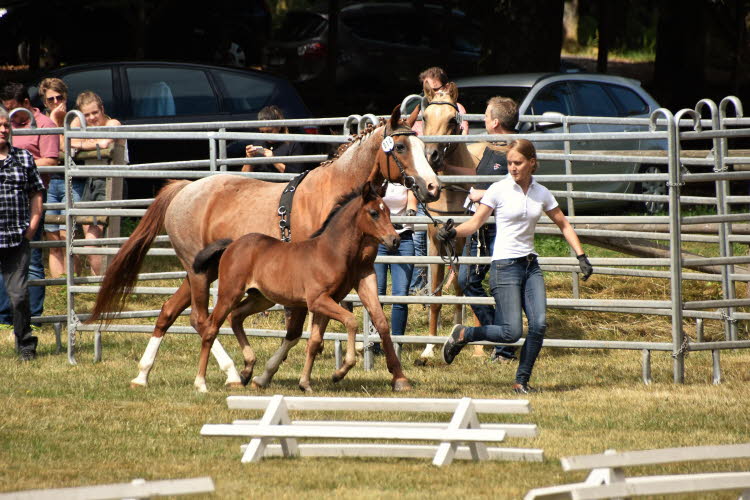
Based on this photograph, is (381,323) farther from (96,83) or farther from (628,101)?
(628,101)

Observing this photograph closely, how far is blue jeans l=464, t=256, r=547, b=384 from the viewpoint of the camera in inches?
339

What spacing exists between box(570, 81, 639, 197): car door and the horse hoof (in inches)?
298

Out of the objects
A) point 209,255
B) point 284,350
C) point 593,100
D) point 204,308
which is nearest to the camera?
point 284,350

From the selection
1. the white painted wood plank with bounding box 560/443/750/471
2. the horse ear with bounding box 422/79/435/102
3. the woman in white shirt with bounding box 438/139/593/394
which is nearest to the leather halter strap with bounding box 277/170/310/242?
the woman in white shirt with bounding box 438/139/593/394

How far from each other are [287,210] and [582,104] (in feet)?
27.8

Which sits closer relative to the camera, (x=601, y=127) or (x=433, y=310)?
(x=433, y=310)

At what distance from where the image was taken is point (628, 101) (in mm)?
17172

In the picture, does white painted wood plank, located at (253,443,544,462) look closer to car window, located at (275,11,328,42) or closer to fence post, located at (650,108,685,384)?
fence post, located at (650,108,685,384)

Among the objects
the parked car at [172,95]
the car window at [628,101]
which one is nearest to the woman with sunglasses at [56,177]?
the parked car at [172,95]

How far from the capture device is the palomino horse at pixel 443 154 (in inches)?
400

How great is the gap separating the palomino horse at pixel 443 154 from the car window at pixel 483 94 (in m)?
5.12

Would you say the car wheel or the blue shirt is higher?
the blue shirt

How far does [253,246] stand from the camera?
344 inches

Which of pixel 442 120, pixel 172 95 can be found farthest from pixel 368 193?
pixel 172 95
